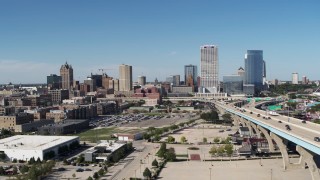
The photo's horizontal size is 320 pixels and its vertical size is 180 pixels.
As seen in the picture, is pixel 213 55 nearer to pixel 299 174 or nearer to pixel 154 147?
pixel 154 147

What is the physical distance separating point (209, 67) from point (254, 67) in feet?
101

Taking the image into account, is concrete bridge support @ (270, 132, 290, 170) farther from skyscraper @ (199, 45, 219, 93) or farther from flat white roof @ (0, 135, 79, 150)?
skyscraper @ (199, 45, 219, 93)

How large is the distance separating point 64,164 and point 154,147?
10447mm

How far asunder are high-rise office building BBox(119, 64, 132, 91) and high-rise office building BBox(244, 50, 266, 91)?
50857 mm

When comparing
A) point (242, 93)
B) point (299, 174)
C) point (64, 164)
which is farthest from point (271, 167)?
point (242, 93)

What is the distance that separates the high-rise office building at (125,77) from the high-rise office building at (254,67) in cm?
5086

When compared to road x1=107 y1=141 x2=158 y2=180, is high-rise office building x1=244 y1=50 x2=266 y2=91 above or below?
above

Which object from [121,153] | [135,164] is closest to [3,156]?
[121,153]

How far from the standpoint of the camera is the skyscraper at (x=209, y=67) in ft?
433

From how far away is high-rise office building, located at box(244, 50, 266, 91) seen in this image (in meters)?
156

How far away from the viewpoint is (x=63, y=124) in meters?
50.2

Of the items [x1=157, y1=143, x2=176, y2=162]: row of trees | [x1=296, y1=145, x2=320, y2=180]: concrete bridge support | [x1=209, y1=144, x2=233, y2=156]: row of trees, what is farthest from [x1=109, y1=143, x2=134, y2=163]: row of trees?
[x1=296, y1=145, x2=320, y2=180]: concrete bridge support

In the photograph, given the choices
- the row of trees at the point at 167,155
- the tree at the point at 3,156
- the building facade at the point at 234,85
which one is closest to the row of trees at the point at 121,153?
the row of trees at the point at 167,155

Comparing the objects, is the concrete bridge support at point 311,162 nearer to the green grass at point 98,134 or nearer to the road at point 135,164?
the road at point 135,164
